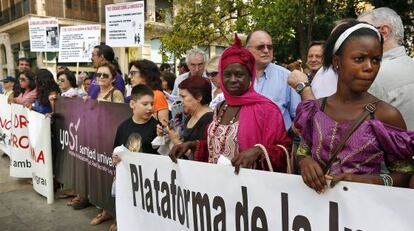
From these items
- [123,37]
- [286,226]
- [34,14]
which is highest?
[34,14]

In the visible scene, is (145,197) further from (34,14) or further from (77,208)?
(34,14)

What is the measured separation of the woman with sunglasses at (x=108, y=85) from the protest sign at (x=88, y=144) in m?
0.18

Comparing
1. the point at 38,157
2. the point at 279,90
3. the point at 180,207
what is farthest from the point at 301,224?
the point at 38,157

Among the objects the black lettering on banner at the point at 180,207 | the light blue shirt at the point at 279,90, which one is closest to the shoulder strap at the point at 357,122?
the black lettering on banner at the point at 180,207

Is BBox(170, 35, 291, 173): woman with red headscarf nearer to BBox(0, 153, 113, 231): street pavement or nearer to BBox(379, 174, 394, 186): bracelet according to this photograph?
BBox(379, 174, 394, 186): bracelet

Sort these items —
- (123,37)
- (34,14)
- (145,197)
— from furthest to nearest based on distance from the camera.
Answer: (34,14), (123,37), (145,197)

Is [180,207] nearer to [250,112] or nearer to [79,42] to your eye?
[250,112]

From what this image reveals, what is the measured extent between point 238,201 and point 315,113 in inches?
23.7

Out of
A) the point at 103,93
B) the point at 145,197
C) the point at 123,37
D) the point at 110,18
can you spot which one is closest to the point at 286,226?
the point at 145,197

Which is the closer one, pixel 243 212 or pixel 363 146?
pixel 363 146

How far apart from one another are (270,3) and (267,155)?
906cm

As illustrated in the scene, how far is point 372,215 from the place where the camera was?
1.46m

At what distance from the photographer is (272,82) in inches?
124

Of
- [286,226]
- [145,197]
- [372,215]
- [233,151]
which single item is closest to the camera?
[372,215]
